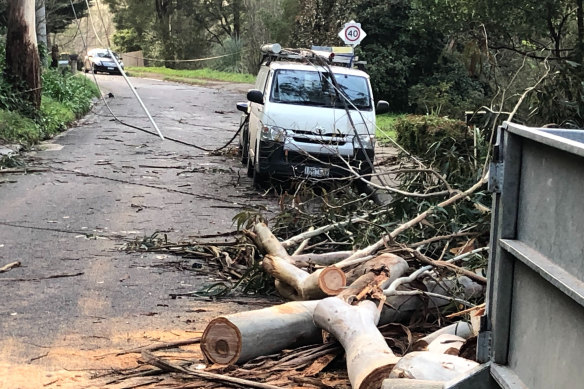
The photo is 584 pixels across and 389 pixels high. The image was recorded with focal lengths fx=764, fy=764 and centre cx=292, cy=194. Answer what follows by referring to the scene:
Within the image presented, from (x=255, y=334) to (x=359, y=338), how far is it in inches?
29.2

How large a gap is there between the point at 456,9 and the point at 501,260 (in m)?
15.1

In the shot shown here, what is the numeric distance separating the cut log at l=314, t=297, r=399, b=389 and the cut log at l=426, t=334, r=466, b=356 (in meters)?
0.26

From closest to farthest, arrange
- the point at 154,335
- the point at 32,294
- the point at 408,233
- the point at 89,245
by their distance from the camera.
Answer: the point at 154,335 → the point at 32,294 → the point at 408,233 → the point at 89,245

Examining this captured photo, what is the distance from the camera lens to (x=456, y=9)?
1706cm

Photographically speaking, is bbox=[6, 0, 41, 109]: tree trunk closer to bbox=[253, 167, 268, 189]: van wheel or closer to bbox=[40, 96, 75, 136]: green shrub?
bbox=[40, 96, 75, 136]: green shrub

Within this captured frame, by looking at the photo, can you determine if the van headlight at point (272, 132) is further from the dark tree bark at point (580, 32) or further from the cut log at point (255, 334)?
the cut log at point (255, 334)

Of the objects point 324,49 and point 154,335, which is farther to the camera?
point 324,49

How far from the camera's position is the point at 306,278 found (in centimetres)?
643

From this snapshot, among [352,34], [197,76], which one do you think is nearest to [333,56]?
[352,34]

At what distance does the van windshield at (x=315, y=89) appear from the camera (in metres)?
13.2

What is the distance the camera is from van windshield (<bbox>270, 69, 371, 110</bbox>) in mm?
13195

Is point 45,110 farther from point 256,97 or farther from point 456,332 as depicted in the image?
point 456,332

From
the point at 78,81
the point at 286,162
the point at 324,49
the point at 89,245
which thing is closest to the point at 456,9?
the point at 324,49

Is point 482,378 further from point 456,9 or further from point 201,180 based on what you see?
point 456,9
